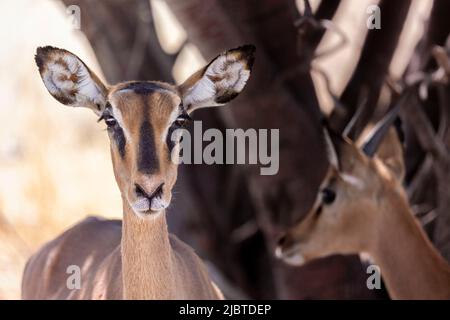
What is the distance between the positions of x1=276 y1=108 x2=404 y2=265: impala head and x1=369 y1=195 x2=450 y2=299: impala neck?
91 millimetres

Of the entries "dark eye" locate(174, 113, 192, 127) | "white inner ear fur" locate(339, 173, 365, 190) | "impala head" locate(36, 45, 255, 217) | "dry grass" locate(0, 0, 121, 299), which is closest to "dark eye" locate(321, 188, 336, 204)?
"white inner ear fur" locate(339, 173, 365, 190)

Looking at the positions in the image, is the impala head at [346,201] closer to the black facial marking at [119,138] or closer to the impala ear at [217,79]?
the impala ear at [217,79]

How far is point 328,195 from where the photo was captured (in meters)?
7.41

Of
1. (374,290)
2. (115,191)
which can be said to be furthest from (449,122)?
(115,191)

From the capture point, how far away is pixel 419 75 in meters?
8.48

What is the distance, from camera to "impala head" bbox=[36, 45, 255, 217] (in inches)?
200

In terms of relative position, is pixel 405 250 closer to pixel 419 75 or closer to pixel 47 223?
pixel 419 75

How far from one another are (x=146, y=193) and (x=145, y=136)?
0.29 metres

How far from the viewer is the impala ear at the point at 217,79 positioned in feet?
18.1

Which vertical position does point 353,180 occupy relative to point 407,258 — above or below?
above

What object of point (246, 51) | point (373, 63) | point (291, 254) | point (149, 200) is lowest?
point (149, 200)

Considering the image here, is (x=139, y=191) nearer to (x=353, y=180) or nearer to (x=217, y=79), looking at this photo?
(x=217, y=79)

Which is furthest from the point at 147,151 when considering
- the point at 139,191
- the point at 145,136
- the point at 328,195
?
the point at 328,195
